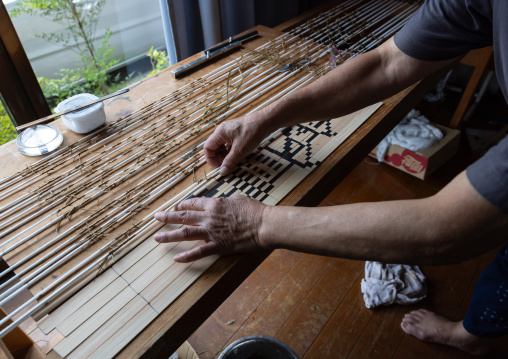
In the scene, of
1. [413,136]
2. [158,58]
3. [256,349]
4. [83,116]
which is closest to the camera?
[83,116]

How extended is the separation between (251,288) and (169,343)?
1.16 meters

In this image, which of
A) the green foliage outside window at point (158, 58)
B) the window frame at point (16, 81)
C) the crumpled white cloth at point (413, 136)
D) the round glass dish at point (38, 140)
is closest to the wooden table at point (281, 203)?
the round glass dish at point (38, 140)

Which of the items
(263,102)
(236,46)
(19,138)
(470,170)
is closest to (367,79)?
(263,102)

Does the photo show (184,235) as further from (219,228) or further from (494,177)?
(494,177)

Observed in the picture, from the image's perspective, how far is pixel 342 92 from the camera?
1.27m

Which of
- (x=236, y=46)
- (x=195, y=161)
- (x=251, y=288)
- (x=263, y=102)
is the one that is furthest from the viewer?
(x=251, y=288)

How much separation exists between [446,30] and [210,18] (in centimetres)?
145

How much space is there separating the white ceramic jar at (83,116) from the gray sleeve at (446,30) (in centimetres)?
108

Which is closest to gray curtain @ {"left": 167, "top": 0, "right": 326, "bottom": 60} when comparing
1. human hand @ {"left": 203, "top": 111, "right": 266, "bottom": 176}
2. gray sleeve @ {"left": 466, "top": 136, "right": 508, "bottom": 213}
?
human hand @ {"left": 203, "top": 111, "right": 266, "bottom": 176}

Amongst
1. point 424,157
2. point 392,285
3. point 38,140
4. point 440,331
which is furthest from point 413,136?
point 38,140

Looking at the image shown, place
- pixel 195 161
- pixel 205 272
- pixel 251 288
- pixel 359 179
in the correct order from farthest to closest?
1. pixel 359 179
2. pixel 251 288
3. pixel 195 161
4. pixel 205 272

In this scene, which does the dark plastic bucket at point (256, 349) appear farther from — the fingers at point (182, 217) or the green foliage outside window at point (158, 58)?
the green foliage outside window at point (158, 58)

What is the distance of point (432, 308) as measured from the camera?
1.88 meters

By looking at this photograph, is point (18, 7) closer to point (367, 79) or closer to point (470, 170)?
point (367, 79)
